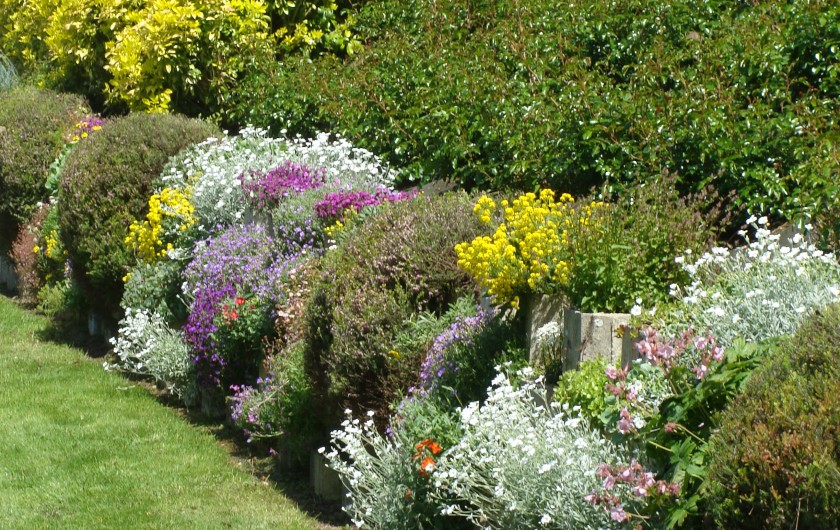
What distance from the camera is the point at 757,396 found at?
11.4 feet

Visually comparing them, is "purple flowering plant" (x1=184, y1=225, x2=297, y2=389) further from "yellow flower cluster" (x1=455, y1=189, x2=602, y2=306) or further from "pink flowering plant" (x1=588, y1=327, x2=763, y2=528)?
"pink flowering plant" (x1=588, y1=327, x2=763, y2=528)

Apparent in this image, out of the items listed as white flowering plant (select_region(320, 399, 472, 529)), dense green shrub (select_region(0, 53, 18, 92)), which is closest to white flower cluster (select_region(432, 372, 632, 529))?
white flowering plant (select_region(320, 399, 472, 529))

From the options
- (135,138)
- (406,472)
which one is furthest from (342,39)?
(406,472)

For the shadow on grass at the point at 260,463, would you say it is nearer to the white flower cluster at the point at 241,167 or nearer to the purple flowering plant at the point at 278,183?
the white flower cluster at the point at 241,167

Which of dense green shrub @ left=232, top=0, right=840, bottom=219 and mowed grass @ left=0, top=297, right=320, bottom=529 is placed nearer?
dense green shrub @ left=232, top=0, right=840, bottom=219

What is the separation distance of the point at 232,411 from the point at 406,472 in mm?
2962

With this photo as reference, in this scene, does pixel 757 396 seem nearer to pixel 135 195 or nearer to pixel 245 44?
pixel 135 195

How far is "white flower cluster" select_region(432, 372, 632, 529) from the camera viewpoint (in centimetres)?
420

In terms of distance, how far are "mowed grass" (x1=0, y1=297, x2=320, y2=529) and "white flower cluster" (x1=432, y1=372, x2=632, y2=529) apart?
1813 mm

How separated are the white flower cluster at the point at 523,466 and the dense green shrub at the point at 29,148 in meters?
9.15

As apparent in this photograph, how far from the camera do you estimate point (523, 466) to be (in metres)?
4.43

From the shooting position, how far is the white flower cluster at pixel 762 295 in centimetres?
442

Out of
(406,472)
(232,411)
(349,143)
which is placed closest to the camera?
(406,472)

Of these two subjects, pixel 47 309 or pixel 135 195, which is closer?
pixel 135 195
